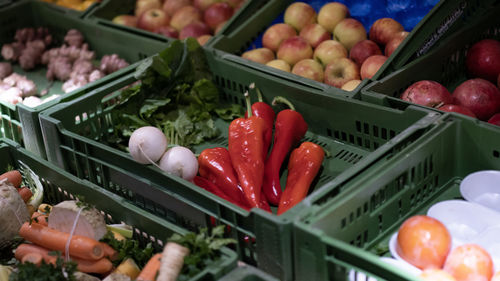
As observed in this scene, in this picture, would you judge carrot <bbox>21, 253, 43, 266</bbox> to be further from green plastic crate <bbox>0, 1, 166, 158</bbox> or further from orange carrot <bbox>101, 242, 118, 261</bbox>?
green plastic crate <bbox>0, 1, 166, 158</bbox>

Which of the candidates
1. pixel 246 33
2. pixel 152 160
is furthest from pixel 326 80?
pixel 152 160

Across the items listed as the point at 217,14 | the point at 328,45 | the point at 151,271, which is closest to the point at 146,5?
the point at 217,14

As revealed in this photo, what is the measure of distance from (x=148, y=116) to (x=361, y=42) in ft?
4.08

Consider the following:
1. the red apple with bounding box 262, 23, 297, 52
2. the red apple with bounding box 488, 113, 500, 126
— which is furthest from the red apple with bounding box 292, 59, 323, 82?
the red apple with bounding box 488, 113, 500, 126

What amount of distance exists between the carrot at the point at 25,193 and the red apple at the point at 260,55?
147 cm

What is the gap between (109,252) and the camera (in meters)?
2.28

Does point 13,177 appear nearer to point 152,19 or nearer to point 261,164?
point 261,164

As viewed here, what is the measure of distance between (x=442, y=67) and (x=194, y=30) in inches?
62.7

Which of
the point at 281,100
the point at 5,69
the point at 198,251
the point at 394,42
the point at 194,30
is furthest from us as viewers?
the point at 5,69

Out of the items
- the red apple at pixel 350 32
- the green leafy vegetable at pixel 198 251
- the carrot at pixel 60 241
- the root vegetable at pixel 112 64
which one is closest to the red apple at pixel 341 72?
the red apple at pixel 350 32

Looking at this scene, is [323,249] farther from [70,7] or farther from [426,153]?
[70,7]

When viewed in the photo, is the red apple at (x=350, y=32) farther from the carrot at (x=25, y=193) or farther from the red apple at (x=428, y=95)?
the carrot at (x=25, y=193)

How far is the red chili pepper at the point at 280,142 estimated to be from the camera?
8.63ft

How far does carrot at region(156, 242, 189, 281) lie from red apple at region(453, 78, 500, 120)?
65.1 inches
